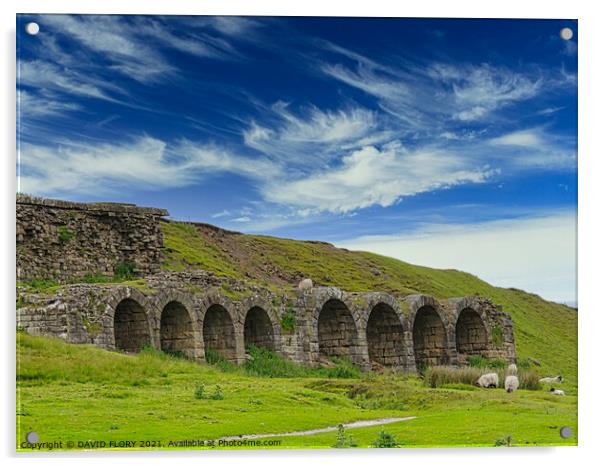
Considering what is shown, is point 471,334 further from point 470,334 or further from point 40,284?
point 40,284

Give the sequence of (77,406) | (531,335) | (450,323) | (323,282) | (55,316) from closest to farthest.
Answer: (77,406)
(55,316)
(450,323)
(531,335)
(323,282)

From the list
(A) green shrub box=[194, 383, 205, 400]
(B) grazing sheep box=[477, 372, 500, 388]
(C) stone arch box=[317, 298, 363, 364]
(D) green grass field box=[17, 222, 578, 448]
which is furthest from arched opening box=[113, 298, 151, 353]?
(B) grazing sheep box=[477, 372, 500, 388]

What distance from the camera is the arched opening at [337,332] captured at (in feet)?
108

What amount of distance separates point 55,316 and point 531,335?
84.3ft

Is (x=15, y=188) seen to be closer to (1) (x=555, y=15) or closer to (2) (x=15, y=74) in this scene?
(2) (x=15, y=74)

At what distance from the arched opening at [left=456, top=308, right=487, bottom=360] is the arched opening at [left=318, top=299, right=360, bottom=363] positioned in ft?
18.6

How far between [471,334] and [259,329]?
9.68 meters

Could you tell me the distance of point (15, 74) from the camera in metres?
17.8

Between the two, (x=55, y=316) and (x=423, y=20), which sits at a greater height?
(x=423, y=20)

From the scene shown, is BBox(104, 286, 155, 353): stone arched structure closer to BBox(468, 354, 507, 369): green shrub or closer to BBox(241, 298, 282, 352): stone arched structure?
BBox(241, 298, 282, 352): stone arched structure

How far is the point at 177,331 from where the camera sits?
95.3 feet

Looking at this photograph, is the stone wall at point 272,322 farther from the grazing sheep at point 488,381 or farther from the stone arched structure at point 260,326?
the grazing sheep at point 488,381

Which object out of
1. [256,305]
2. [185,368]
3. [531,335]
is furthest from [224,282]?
[531,335]

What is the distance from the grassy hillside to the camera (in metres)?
41.9
